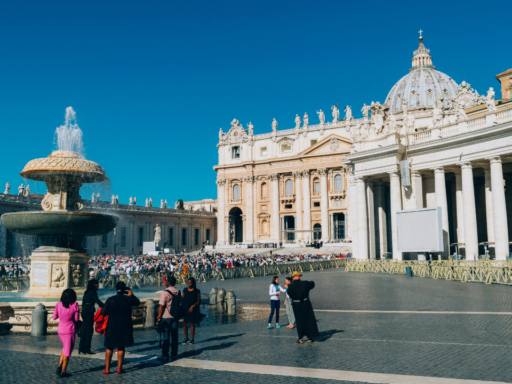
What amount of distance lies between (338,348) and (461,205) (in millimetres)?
19974

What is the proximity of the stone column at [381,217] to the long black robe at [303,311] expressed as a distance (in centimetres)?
2132

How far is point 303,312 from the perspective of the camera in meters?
8.03

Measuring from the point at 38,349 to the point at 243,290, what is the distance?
1125cm

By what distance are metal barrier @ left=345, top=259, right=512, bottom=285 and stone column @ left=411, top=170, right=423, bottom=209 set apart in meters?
3.38

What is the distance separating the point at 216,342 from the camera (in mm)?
8242

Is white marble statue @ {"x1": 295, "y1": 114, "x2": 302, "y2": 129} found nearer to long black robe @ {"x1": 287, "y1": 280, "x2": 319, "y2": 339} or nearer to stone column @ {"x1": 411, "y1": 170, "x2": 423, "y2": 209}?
stone column @ {"x1": 411, "y1": 170, "x2": 423, "y2": 209}

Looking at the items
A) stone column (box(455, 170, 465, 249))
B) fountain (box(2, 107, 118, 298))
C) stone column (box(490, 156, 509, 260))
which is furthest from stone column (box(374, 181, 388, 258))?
fountain (box(2, 107, 118, 298))

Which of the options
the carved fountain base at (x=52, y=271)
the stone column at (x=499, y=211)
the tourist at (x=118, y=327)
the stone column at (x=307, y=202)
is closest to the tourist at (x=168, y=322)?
the tourist at (x=118, y=327)

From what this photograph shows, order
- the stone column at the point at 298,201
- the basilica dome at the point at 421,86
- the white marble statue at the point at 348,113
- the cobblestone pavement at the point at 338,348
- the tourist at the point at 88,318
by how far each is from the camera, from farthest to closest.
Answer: the basilica dome at the point at 421,86
the stone column at the point at 298,201
the white marble statue at the point at 348,113
the tourist at the point at 88,318
the cobblestone pavement at the point at 338,348

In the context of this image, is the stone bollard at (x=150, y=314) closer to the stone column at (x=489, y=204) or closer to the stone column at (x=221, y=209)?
the stone column at (x=489, y=204)

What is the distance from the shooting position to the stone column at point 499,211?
20953 mm

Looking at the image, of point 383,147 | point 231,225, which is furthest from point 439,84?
point 383,147

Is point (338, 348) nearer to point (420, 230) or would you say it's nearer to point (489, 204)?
point (420, 230)

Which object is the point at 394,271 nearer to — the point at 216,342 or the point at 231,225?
the point at 216,342
